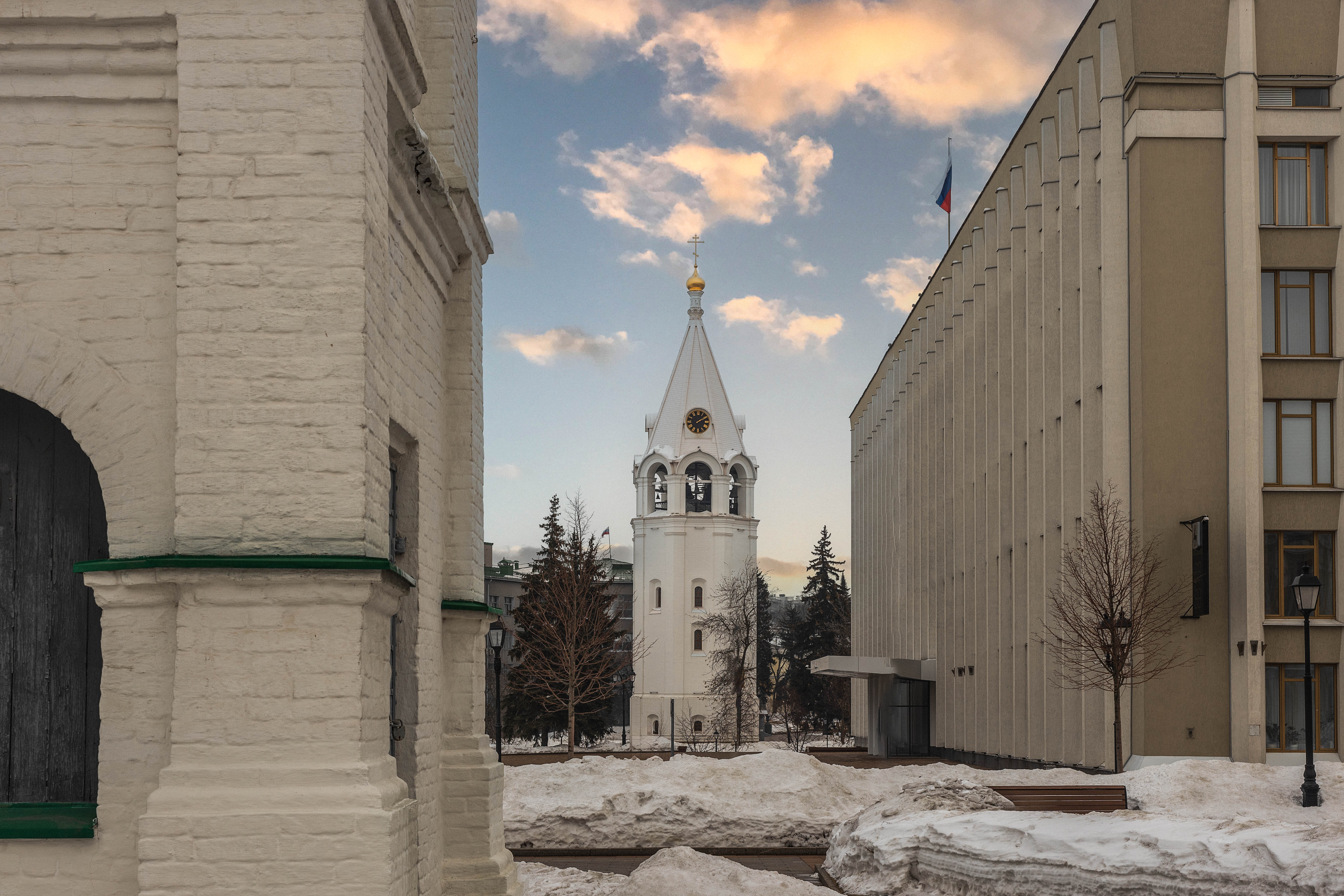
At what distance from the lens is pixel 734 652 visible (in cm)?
7425

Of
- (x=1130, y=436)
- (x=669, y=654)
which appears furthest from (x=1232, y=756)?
(x=669, y=654)

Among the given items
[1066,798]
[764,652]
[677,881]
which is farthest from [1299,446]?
[764,652]

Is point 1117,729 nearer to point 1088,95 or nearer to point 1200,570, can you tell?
point 1200,570

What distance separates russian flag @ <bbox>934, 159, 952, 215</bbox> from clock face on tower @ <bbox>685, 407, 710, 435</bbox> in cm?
3442

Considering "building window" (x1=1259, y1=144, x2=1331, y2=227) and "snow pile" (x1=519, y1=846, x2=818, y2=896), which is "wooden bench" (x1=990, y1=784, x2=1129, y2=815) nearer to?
"snow pile" (x1=519, y1=846, x2=818, y2=896)

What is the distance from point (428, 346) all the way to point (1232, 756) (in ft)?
65.0

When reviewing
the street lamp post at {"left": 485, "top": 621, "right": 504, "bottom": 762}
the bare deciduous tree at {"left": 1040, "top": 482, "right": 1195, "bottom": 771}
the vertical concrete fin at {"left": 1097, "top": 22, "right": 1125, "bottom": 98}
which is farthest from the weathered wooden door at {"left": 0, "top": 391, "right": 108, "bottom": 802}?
the vertical concrete fin at {"left": 1097, "top": 22, "right": 1125, "bottom": 98}

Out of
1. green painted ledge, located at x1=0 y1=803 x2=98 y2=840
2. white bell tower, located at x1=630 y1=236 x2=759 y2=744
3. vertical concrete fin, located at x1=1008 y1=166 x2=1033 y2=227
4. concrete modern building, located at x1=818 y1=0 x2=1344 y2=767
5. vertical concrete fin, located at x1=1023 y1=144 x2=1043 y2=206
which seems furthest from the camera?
white bell tower, located at x1=630 y1=236 x2=759 y2=744

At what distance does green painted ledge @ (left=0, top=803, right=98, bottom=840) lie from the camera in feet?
24.9

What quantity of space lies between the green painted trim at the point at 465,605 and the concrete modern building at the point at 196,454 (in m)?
3.09

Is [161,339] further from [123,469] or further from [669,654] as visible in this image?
[669,654]

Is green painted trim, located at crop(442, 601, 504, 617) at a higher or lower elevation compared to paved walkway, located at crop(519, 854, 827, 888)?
higher

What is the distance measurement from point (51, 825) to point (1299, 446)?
960 inches

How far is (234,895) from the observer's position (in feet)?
23.6
